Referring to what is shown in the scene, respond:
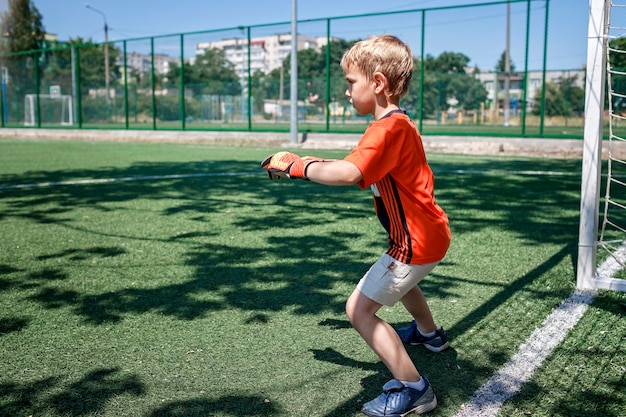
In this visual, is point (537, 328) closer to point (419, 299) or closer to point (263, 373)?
point (419, 299)

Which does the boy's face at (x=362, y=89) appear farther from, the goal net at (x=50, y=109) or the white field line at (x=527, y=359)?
the goal net at (x=50, y=109)

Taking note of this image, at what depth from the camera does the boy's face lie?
259cm

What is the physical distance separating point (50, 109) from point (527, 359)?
3315 centimetres

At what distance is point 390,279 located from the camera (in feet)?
8.43

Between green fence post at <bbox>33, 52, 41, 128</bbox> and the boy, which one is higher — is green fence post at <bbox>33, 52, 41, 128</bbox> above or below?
above

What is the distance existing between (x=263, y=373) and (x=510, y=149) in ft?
50.6

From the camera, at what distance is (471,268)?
483cm

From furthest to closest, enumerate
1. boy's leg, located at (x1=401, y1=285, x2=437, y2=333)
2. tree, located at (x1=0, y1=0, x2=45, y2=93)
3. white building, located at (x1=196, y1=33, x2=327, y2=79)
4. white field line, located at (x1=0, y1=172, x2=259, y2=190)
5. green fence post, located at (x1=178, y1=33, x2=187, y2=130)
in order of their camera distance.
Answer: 1. tree, located at (x1=0, y1=0, x2=45, y2=93)
2. green fence post, located at (x1=178, y1=33, x2=187, y2=130)
3. white building, located at (x1=196, y1=33, x2=327, y2=79)
4. white field line, located at (x1=0, y1=172, x2=259, y2=190)
5. boy's leg, located at (x1=401, y1=285, x2=437, y2=333)

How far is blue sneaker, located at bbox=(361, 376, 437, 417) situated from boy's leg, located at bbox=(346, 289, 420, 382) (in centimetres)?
6

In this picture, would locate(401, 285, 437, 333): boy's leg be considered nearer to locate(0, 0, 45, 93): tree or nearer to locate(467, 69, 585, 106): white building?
locate(467, 69, 585, 106): white building

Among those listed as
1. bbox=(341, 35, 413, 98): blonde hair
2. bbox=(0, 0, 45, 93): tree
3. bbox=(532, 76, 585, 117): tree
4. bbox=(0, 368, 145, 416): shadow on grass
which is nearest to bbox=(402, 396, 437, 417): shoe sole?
bbox=(0, 368, 145, 416): shadow on grass

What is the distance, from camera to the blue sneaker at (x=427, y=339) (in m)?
3.21

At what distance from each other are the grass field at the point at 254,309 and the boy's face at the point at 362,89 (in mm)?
1294

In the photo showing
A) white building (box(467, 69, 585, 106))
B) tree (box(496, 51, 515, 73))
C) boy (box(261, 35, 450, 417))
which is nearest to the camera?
boy (box(261, 35, 450, 417))
